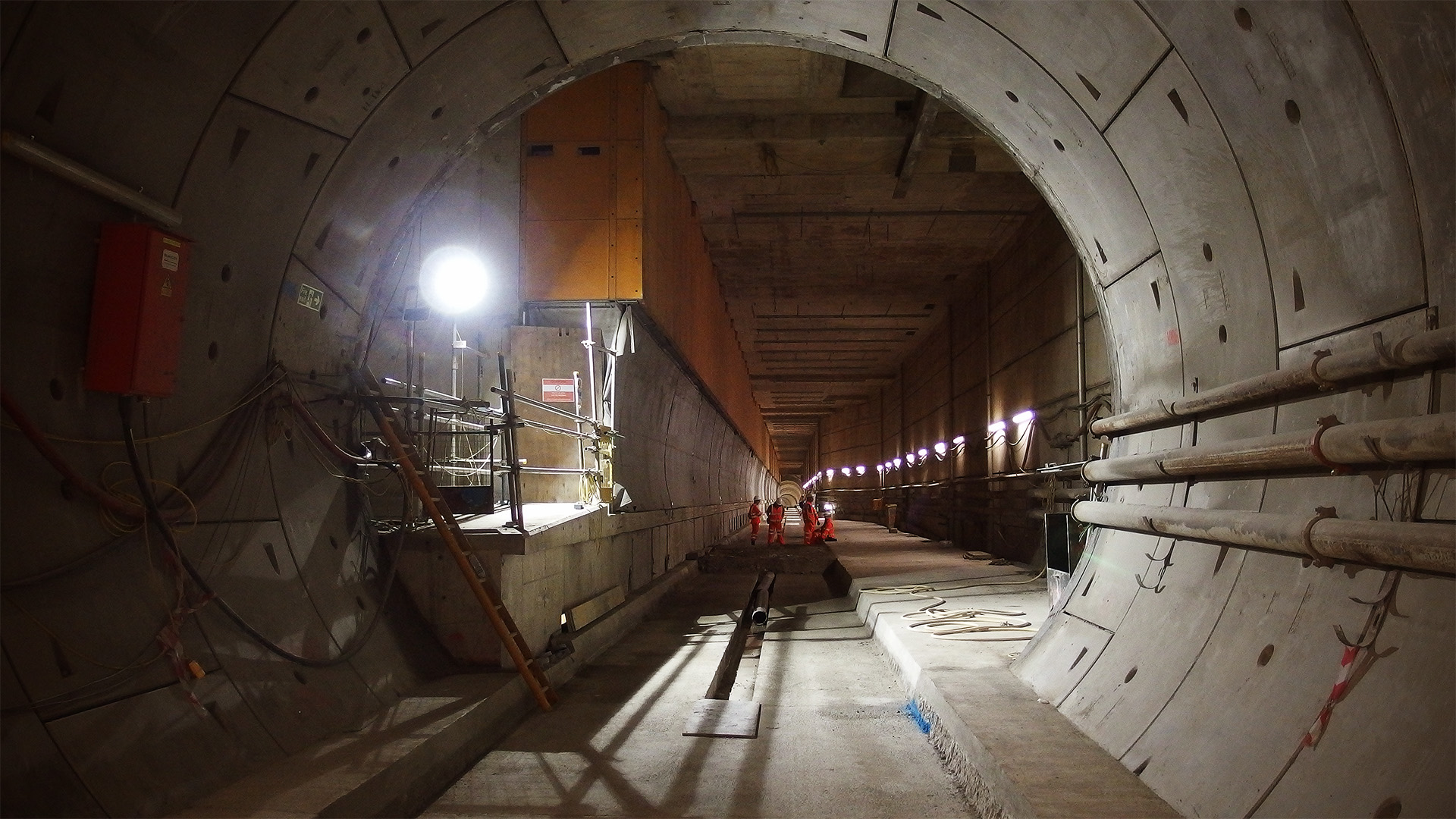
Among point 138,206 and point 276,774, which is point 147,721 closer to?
point 276,774

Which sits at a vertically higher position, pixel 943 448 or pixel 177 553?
pixel 943 448

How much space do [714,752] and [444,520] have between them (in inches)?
92.1

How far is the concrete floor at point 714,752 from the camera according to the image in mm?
4410

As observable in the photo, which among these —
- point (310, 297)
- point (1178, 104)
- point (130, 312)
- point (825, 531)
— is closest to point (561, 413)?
point (310, 297)

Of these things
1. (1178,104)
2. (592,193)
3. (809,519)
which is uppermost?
(592,193)

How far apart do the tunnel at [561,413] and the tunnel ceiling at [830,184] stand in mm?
4293

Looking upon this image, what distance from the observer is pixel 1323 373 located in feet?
10.5

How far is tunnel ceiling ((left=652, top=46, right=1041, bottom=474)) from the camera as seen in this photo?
1029 centimetres

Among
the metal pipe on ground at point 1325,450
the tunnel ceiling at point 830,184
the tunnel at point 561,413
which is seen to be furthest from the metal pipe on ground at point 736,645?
the tunnel ceiling at point 830,184

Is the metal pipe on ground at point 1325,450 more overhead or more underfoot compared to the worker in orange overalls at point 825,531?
more overhead

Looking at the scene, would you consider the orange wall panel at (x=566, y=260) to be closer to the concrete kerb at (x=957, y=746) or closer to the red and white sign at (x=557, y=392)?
the red and white sign at (x=557, y=392)

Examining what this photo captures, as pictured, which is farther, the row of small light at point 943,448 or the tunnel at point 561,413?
the row of small light at point 943,448

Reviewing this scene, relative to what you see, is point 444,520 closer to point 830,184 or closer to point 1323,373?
point 1323,373

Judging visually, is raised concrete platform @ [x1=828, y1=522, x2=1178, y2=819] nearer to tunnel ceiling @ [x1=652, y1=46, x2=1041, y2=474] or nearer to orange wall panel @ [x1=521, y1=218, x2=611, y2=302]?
orange wall panel @ [x1=521, y1=218, x2=611, y2=302]
